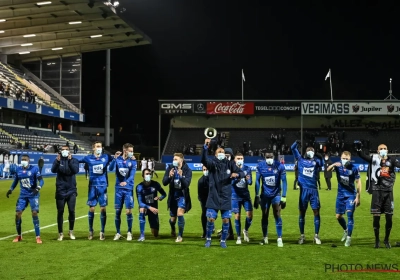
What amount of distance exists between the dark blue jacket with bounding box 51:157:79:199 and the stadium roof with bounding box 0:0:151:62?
3135 cm

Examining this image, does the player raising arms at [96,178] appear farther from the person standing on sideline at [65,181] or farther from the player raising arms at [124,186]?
the person standing on sideline at [65,181]

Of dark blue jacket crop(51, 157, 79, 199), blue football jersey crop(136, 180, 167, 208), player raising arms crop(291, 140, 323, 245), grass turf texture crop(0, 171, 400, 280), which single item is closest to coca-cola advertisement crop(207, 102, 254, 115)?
grass turf texture crop(0, 171, 400, 280)

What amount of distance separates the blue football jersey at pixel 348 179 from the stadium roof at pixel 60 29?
34.7 meters

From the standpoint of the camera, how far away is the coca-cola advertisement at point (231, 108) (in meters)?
63.1

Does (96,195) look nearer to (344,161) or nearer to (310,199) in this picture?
(310,199)

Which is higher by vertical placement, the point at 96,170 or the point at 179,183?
the point at 96,170

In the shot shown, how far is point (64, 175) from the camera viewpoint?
12008 millimetres

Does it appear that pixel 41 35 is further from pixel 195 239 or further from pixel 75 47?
pixel 195 239

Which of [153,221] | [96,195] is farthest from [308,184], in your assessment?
[96,195]

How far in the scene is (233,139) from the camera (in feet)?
209

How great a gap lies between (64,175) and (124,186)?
1.52 meters

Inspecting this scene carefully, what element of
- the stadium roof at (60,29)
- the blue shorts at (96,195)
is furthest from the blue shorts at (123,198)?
the stadium roof at (60,29)

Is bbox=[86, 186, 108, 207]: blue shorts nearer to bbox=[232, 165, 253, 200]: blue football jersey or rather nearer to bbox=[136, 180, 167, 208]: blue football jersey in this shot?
bbox=[136, 180, 167, 208]: blue football jersey

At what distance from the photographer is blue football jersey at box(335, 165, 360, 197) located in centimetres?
1125
